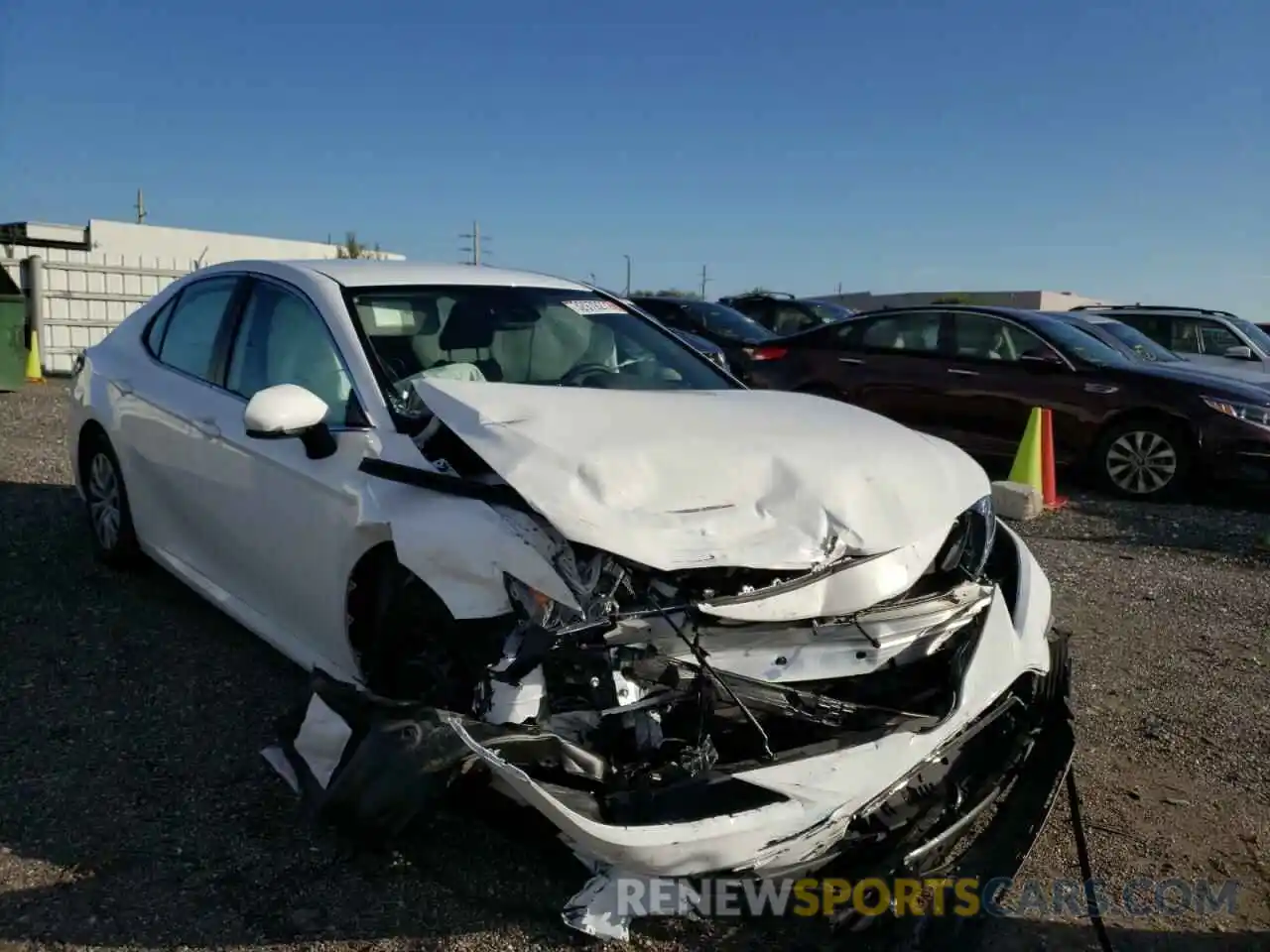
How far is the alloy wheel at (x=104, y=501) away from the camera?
5.02m

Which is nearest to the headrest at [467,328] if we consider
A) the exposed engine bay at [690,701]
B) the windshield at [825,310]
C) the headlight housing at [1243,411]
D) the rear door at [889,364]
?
the exposed engine bay at [690,701]

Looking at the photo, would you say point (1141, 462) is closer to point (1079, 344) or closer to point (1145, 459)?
point (1145, 459)

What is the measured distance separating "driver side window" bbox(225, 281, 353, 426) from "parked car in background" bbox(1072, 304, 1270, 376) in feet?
36.4

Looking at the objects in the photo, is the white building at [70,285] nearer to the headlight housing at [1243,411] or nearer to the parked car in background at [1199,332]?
the parked car in background at [1199,332]

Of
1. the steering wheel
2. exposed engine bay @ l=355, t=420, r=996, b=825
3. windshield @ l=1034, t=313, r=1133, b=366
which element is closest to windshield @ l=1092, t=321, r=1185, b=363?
windshield @ l=1034, t=313, r=1133, b=366

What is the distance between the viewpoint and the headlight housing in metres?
8.23

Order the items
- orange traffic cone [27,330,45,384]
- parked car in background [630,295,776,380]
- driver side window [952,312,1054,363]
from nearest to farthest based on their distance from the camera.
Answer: driver side window [952,312,1054,363]
parked car in background [630,295,776,380]
orange traffic cone [27,330,45,384]

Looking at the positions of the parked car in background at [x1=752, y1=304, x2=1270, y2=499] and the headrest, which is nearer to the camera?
the headrest

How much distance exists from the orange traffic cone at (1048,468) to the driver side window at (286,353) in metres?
6.02

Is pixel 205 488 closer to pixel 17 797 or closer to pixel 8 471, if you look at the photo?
pixel 17 797

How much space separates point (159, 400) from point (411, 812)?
2748 mm

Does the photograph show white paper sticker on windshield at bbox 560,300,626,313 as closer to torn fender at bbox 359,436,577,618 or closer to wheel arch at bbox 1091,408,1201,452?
torn fender at bbox 359,436,577,618

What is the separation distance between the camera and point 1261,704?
429 cm

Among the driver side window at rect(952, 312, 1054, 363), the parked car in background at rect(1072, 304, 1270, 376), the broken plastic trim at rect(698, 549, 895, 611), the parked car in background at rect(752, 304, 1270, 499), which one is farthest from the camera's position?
the parked car in background at rect(1072, 304, 1270, 376)
